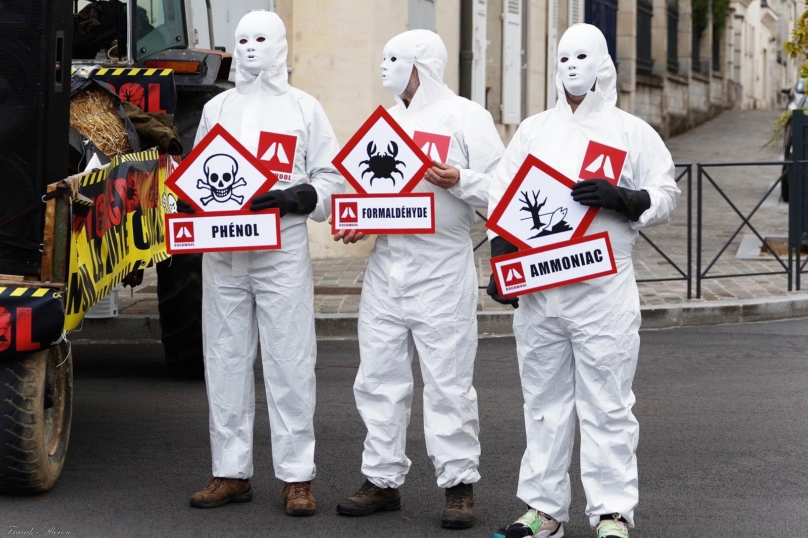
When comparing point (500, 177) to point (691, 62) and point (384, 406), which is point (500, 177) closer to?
point (384, 406)

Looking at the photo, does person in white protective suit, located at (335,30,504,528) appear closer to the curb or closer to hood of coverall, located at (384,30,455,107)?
hood of coverall, located at (384,30,455,107)

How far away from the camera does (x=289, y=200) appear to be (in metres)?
5.13

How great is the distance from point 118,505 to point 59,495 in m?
0.29

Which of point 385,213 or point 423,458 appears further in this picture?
point 423,458

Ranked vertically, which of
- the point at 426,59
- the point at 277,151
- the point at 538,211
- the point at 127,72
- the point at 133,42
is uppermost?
the point at 133,42

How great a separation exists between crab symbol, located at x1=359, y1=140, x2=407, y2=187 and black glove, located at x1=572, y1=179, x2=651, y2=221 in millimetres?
839

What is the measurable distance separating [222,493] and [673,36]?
100ft

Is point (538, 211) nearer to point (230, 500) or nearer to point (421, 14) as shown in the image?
point (230, 500)

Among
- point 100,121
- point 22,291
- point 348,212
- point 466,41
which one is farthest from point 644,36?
point 22,291

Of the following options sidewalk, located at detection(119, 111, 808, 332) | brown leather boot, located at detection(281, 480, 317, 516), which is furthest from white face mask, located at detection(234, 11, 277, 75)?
sidewalk, located at detection(119, 111, 808, 332)

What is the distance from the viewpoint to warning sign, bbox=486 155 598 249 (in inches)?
183

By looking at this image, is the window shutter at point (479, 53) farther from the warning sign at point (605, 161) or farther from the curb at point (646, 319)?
the warning sign at point (605, 161)

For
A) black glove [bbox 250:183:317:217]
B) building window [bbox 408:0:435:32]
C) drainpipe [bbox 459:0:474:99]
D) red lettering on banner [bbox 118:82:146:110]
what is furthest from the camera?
drainpipe [bbox 459:0:474:99]

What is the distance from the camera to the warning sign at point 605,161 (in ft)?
15.1
